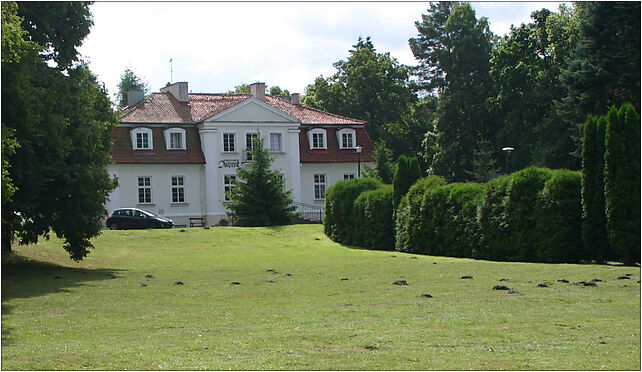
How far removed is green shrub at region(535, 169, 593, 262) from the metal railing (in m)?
→ 32.5

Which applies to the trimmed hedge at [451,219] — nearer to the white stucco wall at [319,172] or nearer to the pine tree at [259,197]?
the pine tree at [259,197]

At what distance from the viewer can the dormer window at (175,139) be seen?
60.3 m

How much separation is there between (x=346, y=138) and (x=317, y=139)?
7.86 ft

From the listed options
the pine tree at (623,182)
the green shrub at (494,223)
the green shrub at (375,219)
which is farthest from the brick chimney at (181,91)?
the pine tree at (623,182)

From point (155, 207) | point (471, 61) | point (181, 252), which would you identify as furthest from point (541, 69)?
point (181, 252)

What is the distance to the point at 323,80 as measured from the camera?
85.2 m

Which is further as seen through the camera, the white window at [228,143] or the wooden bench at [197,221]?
the white window at [228,143]

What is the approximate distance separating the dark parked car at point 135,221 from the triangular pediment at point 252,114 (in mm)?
10262

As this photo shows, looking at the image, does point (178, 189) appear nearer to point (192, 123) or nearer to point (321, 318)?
point (192, 123)

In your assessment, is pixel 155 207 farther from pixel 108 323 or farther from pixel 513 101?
pixel 108 323

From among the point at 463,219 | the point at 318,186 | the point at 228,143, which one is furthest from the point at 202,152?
the point at 463,219

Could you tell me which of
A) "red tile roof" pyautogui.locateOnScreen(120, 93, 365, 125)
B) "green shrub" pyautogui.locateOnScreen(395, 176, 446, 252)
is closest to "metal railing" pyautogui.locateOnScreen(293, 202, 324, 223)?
"red tile roof" pyautogui.locateOnScreen(120, 93, 365, 125)

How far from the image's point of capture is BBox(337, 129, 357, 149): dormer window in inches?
2598

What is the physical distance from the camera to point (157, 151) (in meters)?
59.7
